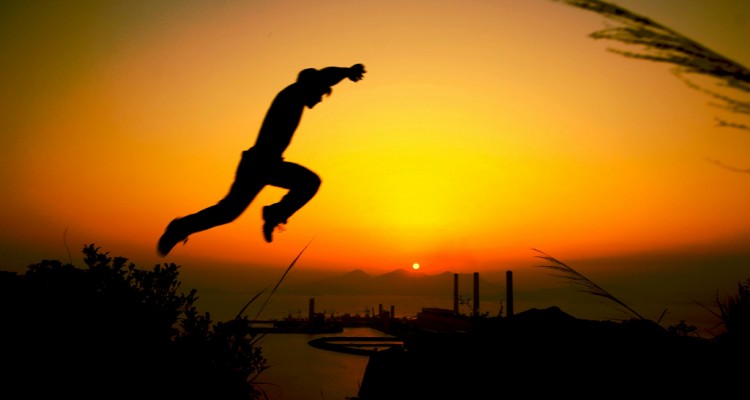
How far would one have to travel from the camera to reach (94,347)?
204 cm

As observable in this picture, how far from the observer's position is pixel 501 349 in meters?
2.61

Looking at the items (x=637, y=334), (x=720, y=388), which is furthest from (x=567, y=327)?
(x=720, y=388)

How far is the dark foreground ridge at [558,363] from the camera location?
193 centimetres

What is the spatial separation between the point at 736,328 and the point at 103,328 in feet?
8.56

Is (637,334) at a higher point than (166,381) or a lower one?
higher

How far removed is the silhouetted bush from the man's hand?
5.42 feet

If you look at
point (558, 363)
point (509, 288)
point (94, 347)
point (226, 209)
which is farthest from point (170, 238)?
point (509, 288)

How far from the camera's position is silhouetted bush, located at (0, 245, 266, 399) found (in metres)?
1.90

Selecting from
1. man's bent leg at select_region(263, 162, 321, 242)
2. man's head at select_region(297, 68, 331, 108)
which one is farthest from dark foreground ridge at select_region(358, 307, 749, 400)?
man's head at select_region(297, 68, 331, 108)

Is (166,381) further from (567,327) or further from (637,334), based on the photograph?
(637,334)

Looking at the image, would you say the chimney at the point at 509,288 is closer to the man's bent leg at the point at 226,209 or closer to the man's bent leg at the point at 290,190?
the man's bent leg at the point at 290,190

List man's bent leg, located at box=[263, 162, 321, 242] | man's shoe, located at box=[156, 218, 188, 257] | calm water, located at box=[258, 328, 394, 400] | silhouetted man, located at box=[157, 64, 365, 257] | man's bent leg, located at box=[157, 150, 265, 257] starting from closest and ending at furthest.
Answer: silhouetted man, located at box=[157, 64, 365, 257] < man's bent leg, located at box=[157, 150, 265, 257] < man's bent leg, located at box=[263, 162, 321, 242] < man's shoe, located at box=[156, 218, 188, 257] < calm water, located at box=[258, 328, 394, 400]

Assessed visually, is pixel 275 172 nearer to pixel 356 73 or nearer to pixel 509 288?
pixel 356 73

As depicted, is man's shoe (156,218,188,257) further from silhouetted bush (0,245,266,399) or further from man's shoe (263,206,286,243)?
silhouetted bush (0,245,266,399)
